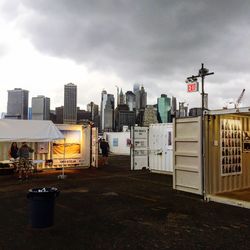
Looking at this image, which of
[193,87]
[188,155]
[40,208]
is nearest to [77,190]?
[188,155]

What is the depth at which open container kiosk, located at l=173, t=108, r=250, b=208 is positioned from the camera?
1058 cm

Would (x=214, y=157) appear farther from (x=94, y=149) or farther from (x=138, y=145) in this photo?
(x=94, y=149)

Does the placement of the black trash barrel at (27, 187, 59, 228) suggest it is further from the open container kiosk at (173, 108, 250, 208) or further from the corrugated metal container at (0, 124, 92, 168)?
the corrugated metal container at (0, 124, 92, 168)

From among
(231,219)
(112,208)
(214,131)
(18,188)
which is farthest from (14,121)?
(231,219)

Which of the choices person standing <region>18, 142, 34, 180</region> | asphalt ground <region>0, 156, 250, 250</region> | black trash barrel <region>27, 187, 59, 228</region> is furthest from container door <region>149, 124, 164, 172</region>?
black trash barrel <region>27, 187, 59, 228</region>

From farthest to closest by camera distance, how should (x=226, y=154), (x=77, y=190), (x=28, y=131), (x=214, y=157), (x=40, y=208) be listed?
(x=28, y=131), (x=77, y=190), (x=226, y=154), (x=214, y=157), (x=40, y=208)

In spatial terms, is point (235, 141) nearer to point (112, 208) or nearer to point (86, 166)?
point (112, 208)

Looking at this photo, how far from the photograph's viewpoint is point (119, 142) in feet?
132

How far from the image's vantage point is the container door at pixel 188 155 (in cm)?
1073

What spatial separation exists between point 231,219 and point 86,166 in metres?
14.9

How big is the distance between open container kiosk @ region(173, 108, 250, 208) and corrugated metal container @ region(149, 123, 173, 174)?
5.83m

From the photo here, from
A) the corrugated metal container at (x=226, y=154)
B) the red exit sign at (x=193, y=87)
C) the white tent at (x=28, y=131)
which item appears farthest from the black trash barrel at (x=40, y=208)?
the white tent at (x=28, y=131)

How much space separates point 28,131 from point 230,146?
411 inches

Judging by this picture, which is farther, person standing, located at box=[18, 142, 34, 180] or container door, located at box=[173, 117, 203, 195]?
person standing, located at box=[18, 142, 34, 180]
